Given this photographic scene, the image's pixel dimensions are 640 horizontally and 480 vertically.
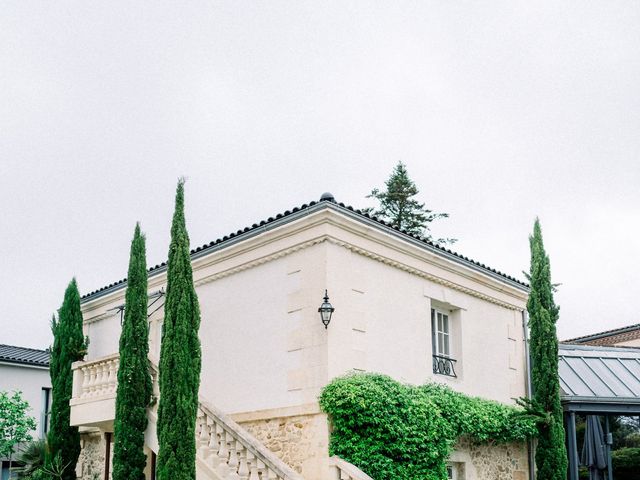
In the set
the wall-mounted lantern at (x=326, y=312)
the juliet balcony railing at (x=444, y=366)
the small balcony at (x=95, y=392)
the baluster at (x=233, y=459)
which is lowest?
the baluster at (x=233, y=459)

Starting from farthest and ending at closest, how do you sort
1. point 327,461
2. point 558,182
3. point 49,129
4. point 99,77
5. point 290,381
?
point 558,182 < point 49,129 < point 99,77 < point 290,381 < point 327,461

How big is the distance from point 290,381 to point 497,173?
8505 millimetres

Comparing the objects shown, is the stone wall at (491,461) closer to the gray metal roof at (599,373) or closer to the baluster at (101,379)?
the gray metal roof at (599,373)

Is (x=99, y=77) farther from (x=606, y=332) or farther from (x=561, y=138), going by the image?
(x=606, y=332)

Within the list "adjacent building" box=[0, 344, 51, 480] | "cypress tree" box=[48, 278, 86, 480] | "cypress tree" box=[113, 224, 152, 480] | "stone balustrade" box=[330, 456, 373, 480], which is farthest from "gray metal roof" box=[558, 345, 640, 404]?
"adjacent building" box=[0, 344, 51, 480]

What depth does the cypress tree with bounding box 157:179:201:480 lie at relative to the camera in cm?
1091

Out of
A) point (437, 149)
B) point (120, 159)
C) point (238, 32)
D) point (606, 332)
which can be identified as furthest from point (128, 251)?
point (606, 332)

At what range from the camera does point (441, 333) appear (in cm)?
1522

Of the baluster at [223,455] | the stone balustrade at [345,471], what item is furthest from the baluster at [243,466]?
the stone balustrade at [345,471]

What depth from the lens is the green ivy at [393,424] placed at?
39.1 ft

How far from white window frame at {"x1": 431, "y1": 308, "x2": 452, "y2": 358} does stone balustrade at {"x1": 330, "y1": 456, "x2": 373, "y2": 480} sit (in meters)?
3.82

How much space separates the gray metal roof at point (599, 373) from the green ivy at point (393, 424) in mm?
3841

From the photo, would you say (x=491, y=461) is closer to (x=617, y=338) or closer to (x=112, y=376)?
(x=112, y=376)

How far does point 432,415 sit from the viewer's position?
1302 centimetres
